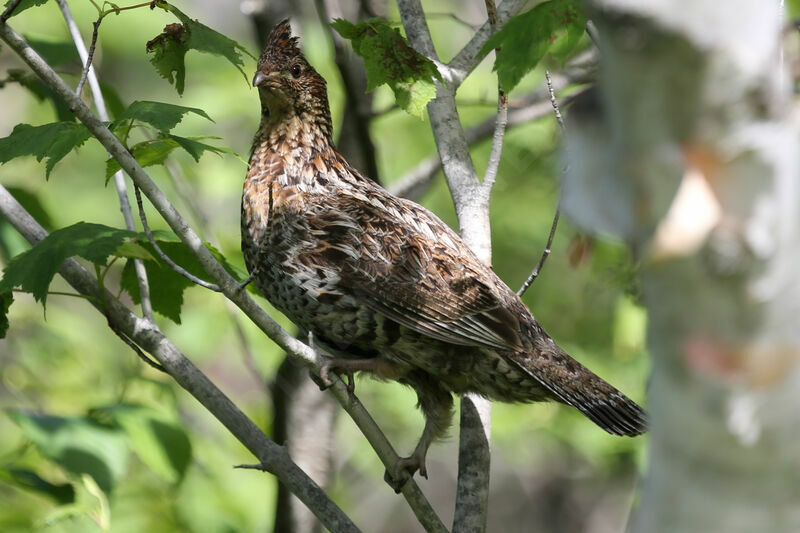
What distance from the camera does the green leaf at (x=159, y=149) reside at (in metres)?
2.71

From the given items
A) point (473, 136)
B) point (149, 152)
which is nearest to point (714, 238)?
point (149, 152)

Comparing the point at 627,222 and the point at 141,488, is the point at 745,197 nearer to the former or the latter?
the point at 627,222

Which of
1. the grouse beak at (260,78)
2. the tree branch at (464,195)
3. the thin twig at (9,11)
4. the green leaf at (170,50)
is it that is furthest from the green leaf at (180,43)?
the tree branch at (464,195)

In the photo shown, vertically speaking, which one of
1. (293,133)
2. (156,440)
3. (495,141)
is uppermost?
(293,133)

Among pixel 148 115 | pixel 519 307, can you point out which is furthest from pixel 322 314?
pixel 148 115

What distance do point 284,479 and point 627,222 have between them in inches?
78.4

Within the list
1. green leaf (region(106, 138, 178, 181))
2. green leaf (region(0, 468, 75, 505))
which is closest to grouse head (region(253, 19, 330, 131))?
green leaf (region(106, 138, 178, 181))

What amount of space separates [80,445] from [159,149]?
1376 millimetres

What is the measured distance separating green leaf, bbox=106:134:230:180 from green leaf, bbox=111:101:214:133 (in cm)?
7

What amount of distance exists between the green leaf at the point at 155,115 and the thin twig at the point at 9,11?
15.9 inches

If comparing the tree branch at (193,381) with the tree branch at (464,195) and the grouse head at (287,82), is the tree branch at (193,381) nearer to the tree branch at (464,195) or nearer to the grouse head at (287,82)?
the tree branch at (464,195)

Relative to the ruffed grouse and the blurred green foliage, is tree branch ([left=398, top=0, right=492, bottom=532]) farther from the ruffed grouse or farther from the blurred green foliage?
the blurred green foliage

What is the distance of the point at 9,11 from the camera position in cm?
246

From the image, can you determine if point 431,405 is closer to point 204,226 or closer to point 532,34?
point 532,34
